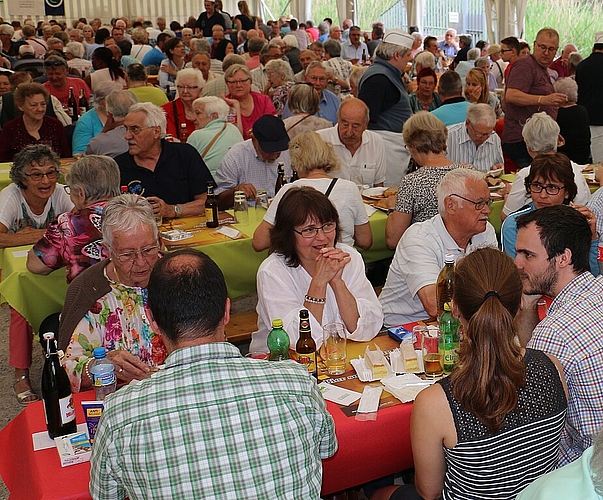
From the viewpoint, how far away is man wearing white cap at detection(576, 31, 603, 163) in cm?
757

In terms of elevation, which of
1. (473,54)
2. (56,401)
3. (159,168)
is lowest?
(56,401)

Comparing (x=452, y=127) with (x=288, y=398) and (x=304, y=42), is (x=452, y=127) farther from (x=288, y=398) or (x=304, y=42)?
(x=304, y=42)

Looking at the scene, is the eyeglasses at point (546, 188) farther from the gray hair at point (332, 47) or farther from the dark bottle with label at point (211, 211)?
the gray hair at point (332, 47)

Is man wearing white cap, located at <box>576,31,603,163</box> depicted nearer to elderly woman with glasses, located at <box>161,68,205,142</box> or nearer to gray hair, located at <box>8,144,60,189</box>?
elderly woman with glasses, located at <box>161,68,205,142</box>

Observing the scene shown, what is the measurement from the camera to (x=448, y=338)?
263 centimetres

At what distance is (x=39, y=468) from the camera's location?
82.0 inches

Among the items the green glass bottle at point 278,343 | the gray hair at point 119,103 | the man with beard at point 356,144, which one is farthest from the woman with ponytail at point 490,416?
the gray hair at point 119,103

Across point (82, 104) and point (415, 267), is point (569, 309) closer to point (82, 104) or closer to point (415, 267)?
point (415, 267)

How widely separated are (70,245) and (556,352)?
225cm

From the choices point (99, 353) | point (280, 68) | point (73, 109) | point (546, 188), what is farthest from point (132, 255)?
point (73, 109)

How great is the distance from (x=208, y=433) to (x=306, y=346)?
1023 mm

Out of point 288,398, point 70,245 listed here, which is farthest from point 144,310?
point 288,398

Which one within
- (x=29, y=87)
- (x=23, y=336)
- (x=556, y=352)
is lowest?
(x=23, y=336)

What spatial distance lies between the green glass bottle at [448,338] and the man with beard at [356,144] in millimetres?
2827
